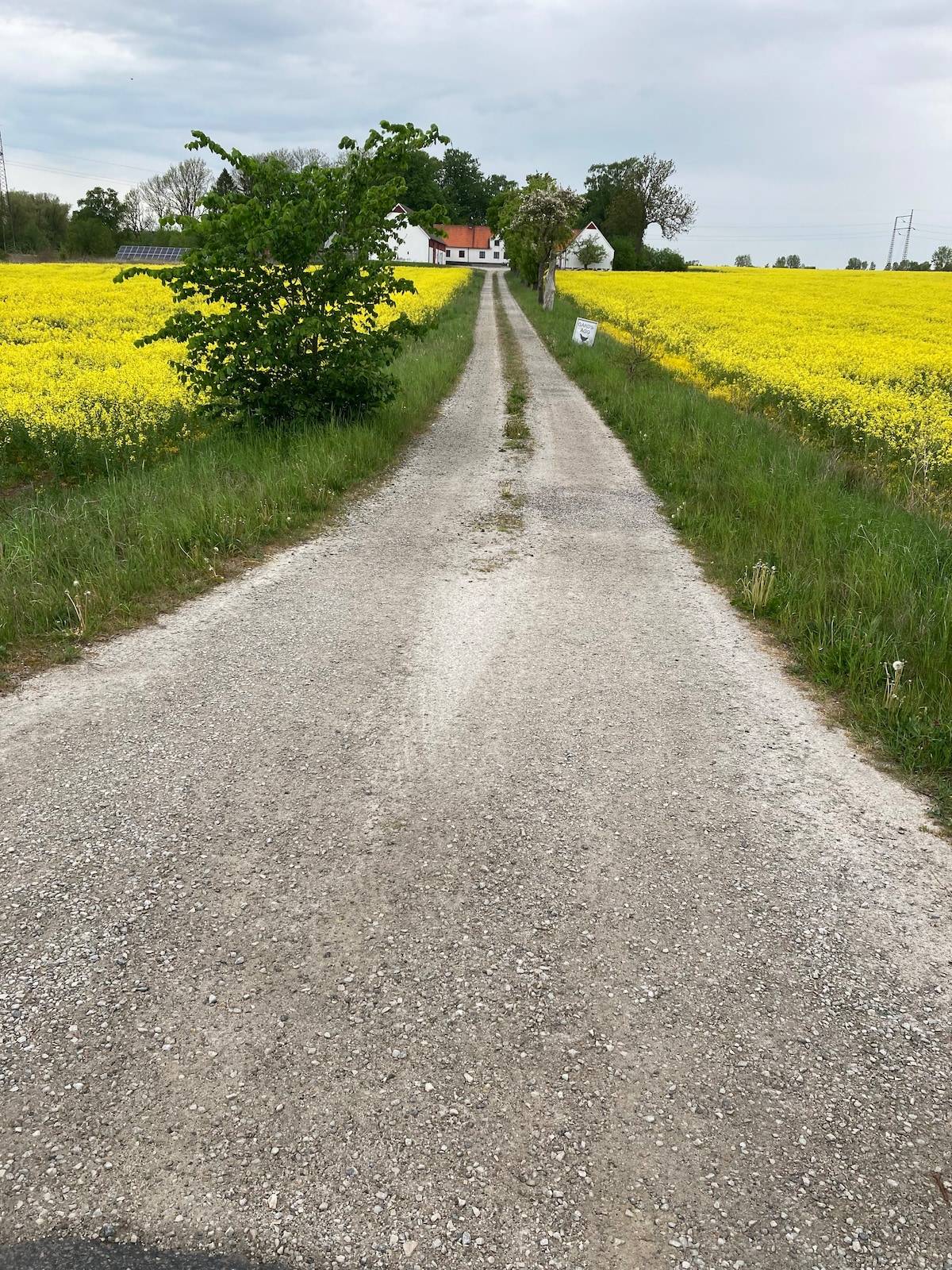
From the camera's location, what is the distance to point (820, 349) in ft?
70.4

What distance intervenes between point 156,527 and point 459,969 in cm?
534

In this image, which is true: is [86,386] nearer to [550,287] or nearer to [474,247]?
[550,287]

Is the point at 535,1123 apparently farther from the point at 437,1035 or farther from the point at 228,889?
the point at 228,889

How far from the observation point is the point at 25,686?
4.80 metres

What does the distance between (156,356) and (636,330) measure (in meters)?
16.0

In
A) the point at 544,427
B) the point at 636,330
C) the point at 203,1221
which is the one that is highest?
the point at 636,330

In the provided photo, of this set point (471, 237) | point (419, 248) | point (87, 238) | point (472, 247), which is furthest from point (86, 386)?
point (471, 237)

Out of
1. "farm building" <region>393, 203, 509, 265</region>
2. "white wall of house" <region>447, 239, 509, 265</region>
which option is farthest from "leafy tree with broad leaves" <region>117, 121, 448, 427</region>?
"white wall of house" <region>447, 239, 509, 265</region>

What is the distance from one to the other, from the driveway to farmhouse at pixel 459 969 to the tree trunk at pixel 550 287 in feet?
124

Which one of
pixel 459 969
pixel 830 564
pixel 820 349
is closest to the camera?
Answer: pixel 459 969

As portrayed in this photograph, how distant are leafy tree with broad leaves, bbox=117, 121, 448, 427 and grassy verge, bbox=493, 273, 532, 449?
2529mm

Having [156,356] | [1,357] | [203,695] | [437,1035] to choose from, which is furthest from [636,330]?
[437,1035]

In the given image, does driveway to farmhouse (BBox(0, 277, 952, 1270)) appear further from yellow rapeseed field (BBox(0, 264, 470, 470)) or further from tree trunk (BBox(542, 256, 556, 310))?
tree trunk (BBox(542, 256, 556, 310))

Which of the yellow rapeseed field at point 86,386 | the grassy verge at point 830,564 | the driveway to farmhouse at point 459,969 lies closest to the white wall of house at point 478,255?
the yellow rapeseed field at point 86,386
